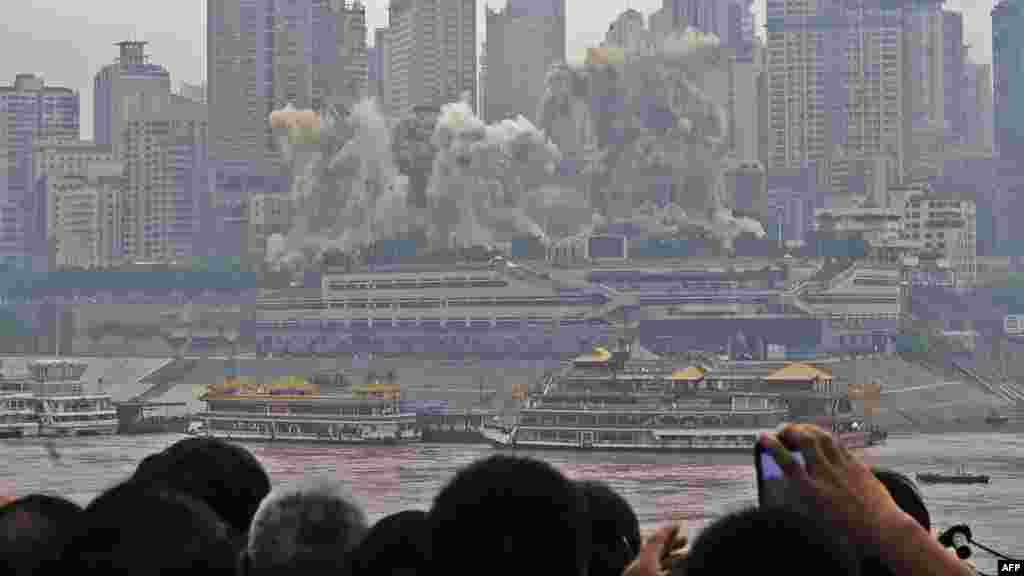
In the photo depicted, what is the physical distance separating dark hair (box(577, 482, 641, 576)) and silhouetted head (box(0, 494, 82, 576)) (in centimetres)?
101

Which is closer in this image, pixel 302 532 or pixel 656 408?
pixel 302 532

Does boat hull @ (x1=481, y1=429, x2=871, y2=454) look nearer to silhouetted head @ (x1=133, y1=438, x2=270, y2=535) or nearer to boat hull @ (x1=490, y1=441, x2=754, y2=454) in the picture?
boat hull @ (x1=490, y1=441, x2=754, y2=454)

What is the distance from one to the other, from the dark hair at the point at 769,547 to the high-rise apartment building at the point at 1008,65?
90130 millimetres

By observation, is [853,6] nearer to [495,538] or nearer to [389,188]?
[389,188]

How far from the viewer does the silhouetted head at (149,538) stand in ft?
10.3

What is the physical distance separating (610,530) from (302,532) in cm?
87

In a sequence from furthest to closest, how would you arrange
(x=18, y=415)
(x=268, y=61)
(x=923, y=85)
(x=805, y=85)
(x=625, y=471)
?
(x=923, y=85), (x=268, y=61), (x=805, y=85), (x=18, y=415), (x=625, y=471)

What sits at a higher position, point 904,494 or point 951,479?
point 904,494

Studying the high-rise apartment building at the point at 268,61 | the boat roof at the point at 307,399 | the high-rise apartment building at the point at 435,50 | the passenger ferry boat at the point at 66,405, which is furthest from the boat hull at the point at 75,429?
the high-rise apartment building at the point at 435,50

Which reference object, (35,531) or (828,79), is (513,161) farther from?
(35,531)

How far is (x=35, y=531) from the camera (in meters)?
3.58

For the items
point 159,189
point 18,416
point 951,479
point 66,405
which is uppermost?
point 159,189

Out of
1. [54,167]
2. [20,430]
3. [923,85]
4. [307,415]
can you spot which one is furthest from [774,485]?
[923,85]

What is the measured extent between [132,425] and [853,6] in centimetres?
4619
